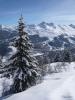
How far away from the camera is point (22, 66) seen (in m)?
22.5

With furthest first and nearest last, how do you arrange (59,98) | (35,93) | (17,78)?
1. (17,78)
2. (35,93)
3. (59,98)

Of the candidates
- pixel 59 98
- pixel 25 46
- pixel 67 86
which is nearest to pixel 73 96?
pixel 59 98

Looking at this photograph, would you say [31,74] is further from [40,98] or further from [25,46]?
[40,98]

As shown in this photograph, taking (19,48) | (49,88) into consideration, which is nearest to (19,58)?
(19,48)

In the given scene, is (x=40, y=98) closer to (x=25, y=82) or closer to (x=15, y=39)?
(x=25, y=82)

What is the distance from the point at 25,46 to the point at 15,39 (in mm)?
1420

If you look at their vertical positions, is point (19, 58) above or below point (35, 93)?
above

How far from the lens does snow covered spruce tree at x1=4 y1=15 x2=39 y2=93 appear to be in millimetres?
22041

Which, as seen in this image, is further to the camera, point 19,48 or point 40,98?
point 19,48

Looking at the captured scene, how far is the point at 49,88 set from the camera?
1766 centimetres

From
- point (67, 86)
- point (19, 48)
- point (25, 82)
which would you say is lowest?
point (25, 82)

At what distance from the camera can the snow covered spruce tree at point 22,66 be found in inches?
868

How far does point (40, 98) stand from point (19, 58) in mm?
7743

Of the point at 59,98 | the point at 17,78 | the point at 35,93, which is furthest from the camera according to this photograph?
the point at 17,78
